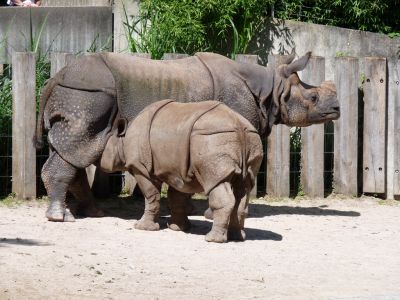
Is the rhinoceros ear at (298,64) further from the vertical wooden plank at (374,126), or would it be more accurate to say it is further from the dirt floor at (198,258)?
the vertical wooden plank at (374,126)

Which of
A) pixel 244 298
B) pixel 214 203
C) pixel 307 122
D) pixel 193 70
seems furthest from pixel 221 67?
pixel 244 298

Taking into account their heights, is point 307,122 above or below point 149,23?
below

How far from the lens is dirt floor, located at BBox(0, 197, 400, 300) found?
288 inches

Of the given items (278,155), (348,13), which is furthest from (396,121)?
(348,13)

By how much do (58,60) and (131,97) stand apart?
63.0 inches

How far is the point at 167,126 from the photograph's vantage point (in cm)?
929

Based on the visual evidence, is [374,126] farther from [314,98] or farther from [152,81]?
[152,81]

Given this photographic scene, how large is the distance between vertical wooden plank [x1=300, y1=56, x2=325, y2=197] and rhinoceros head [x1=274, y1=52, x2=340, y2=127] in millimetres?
1094

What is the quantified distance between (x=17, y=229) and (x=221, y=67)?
2770 millimetres

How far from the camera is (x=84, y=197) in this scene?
34.1ft

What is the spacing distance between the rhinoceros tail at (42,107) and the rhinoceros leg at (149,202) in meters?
1.39

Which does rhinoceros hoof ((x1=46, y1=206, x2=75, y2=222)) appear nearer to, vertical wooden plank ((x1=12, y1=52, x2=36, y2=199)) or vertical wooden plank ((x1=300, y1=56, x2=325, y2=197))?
vertical wooden plank ((x1=12, y1=52, x2=36, y2=199))

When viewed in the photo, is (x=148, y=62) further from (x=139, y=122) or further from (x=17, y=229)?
(x=17, y=229)

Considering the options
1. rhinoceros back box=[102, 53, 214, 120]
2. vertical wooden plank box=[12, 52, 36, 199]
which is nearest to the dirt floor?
vertical wooden plank box=[12, 52, 36, 199]
